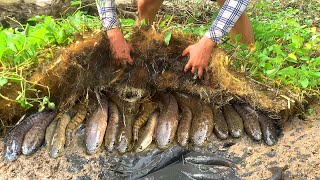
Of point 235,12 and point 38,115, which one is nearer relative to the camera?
point 235,12

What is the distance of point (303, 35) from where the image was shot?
474 centimetres

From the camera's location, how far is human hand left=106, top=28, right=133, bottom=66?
3.76 m

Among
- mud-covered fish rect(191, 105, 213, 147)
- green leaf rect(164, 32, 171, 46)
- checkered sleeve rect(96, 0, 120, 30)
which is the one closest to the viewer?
mud-covered fish rect(191, 105, 213, 147)

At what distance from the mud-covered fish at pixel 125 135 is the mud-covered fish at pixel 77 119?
16.0 inches

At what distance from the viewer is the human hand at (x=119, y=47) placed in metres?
3.76

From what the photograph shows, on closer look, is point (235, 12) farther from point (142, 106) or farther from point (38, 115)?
point (38, 115)

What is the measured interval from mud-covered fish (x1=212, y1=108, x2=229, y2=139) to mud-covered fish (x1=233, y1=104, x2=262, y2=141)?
19 cm

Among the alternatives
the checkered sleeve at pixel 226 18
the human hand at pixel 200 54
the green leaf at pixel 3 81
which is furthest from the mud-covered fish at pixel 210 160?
the green leaf at pixel 3 81

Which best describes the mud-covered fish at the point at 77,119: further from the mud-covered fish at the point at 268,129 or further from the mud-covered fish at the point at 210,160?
the mud-covered fish at the point at 268,129

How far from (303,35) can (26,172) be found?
11.3ft

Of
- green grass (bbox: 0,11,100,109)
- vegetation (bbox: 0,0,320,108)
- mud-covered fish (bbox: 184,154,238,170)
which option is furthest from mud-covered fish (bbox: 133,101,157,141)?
green grass (bbox: 0,11,100,109)

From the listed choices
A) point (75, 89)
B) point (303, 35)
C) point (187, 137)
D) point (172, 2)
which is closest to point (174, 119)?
point (187, 137)

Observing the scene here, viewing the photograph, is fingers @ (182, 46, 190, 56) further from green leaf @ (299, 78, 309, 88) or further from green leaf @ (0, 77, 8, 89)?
green leaf @ (0, 77, 8, 89)

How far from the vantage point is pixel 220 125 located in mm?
3738
